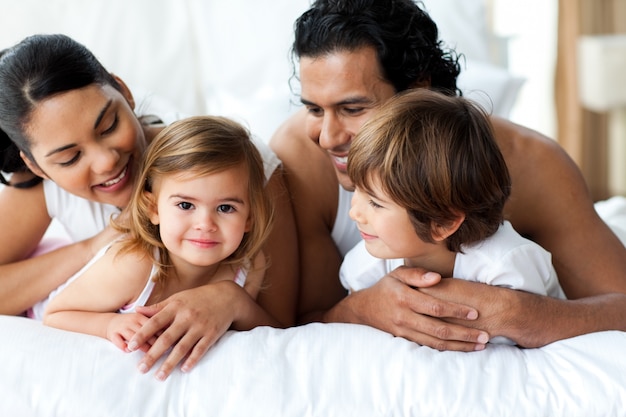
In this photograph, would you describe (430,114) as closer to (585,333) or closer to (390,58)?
(390,58)

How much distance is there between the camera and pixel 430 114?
1392mm

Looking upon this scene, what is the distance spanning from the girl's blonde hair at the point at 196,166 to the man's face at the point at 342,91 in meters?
0.18

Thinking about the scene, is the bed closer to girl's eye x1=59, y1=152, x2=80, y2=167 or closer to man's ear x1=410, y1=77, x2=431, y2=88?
girl's eye x1=59, y1=152, x2=80, y2=167

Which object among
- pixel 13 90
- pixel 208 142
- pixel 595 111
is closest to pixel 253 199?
pixel 208 142

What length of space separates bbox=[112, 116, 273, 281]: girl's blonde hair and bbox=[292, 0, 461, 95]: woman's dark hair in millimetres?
280

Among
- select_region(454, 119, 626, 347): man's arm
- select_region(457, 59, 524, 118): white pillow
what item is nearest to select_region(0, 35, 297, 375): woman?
select_region(454, 119, 626, 347): man's arm

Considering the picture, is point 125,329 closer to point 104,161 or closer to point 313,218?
point 104,161

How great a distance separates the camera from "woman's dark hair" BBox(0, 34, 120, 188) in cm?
150

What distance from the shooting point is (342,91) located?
64.2 inches

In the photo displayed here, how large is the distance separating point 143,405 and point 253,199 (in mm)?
480

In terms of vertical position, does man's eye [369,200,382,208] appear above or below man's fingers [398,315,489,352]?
above

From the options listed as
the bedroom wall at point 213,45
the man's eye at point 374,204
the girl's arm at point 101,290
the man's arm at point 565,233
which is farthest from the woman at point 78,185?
the bedroom wall at point 213,45

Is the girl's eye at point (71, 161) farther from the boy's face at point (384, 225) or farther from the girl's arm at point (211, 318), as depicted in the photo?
the boy's face at point (384, 225)

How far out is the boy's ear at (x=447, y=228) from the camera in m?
1.43
